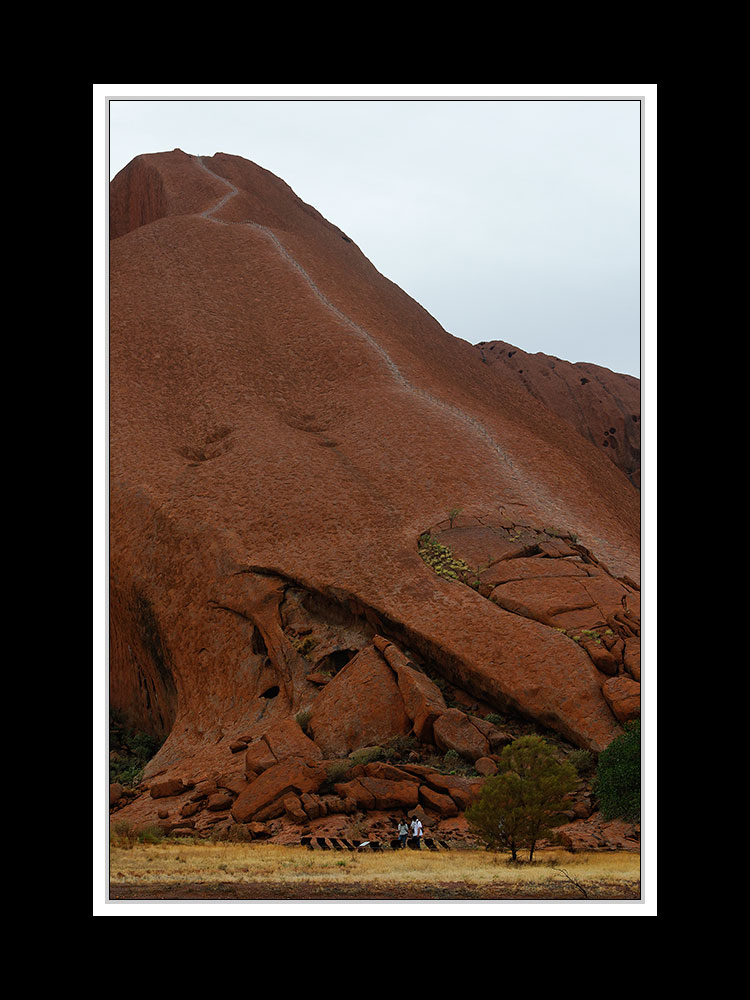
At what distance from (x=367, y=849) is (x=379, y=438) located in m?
10.9

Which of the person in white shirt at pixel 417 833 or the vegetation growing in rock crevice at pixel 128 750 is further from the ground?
the person in white shirt at pixel 417 833

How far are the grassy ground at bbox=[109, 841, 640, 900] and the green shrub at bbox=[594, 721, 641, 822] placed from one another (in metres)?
1.32

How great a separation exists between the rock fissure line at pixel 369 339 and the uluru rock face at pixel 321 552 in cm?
14

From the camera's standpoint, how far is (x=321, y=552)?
18.7m

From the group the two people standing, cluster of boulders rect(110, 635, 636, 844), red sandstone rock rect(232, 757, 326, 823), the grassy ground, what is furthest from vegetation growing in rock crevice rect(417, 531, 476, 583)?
the grassy ground

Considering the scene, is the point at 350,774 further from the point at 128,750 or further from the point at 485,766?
the point at 128,750

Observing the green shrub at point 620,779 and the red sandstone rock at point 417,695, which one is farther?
the red sandstone rock at point 417,695

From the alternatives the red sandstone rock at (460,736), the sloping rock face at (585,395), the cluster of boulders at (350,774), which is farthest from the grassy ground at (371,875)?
the sloping rock face at (585,395)

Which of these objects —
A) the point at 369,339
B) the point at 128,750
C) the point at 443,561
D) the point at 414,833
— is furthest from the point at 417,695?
the point at 369,339

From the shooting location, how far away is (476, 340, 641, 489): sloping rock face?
4997cm

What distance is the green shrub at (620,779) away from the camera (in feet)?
44.1

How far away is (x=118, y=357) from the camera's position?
2411 centimetres

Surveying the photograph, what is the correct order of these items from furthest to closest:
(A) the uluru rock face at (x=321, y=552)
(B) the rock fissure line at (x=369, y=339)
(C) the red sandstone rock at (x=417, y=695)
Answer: (B) the rock fissure line at (x=369, y=339), (A) the uluru rock face at (x=321, y=552), (C) the red sandstone rock at (x=417, y=695)

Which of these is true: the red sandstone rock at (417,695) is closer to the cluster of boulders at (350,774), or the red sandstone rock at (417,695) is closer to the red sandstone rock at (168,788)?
the cluster of boulders at (350,774)
